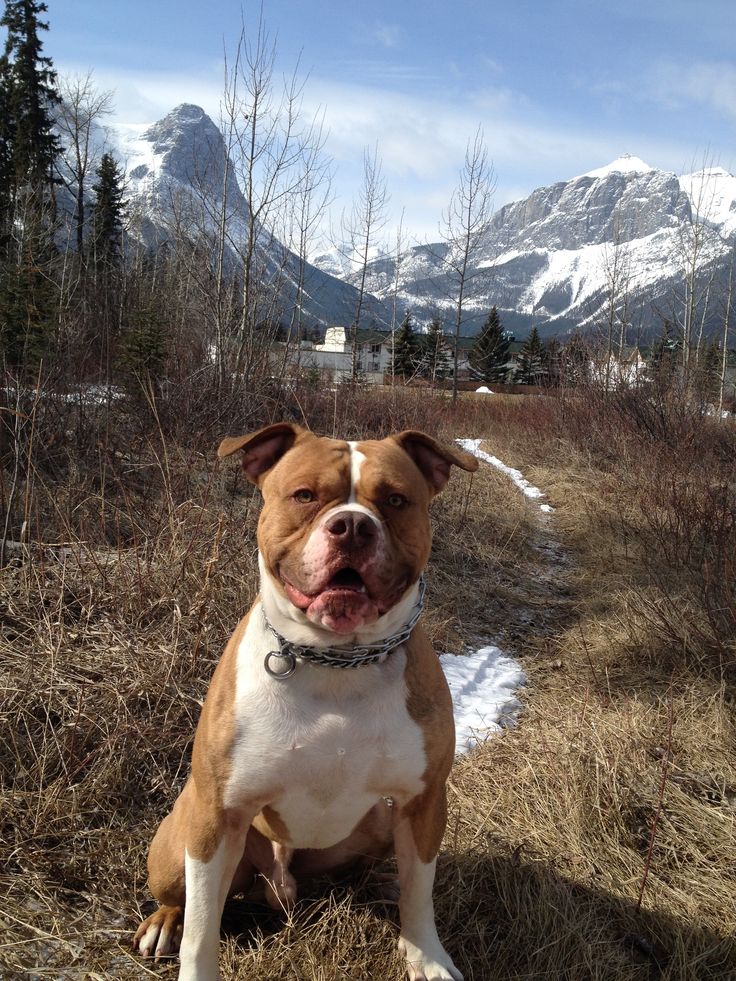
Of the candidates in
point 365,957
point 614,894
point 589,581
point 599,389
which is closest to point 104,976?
point 365,957

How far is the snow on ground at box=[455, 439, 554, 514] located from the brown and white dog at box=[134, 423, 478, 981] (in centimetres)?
725

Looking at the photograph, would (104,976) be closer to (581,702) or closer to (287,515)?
(287,515)

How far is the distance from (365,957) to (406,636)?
102 cm

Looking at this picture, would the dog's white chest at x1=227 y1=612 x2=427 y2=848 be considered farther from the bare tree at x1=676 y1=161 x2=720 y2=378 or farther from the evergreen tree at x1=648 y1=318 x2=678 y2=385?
the bare tree at x1=676 y1=161 x2=720 y2=378

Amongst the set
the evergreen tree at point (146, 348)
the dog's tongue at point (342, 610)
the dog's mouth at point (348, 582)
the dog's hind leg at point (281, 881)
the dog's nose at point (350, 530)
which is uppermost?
the evergreen tree at point (146, 348)

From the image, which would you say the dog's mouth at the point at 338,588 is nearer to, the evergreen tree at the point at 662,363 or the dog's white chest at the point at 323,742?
the dog's white chest at the point at 323,742

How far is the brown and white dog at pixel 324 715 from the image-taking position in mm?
1738

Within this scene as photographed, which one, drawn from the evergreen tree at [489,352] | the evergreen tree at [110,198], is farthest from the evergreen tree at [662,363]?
the evergreen tree at [489,352]

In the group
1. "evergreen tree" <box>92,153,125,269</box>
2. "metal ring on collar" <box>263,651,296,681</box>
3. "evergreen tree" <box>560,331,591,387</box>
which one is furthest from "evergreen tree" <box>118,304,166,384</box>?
"evergreen tree" <box>92,153,125,269</box>

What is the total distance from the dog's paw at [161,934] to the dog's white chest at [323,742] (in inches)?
22.8

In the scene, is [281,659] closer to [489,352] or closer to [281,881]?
[281,881]

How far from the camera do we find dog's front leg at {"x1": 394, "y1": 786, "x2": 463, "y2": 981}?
1895 mm

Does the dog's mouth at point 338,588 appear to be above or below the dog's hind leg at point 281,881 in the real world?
above

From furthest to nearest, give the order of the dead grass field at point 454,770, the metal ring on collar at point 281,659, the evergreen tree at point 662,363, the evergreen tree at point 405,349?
the evergreen tree at point 405,349, the evergreen tree at point 662,363, the dead grass field at point 454,770, the metal ring on collar at point 281,659
